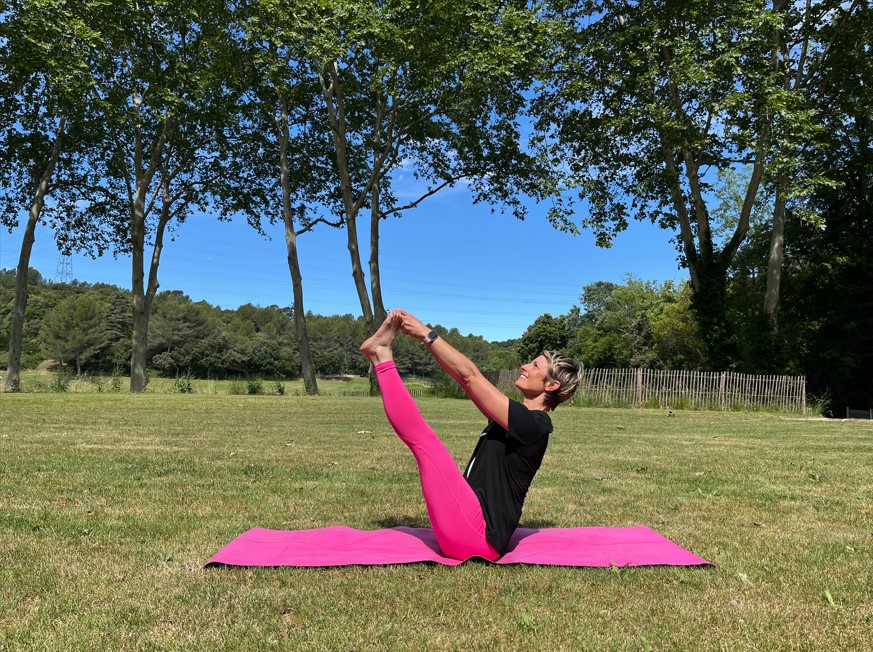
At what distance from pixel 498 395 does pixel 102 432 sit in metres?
8.98

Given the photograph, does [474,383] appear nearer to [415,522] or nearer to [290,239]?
[415,522]

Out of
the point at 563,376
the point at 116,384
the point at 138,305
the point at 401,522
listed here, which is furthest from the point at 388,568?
the point at 138,305

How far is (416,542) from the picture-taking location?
408 cm

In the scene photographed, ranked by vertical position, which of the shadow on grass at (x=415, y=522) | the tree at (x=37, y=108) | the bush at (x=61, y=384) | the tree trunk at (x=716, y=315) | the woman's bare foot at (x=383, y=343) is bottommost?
the shadow on grass at (x=415, y=522)

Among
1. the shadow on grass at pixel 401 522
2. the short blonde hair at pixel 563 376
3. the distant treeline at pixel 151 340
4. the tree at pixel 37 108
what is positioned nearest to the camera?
the short blonde hair at pixel 563 376

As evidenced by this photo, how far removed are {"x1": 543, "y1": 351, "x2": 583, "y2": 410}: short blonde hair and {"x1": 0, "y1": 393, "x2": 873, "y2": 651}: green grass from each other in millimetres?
1038

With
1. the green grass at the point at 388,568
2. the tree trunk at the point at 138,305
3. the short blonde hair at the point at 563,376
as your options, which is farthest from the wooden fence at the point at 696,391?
the short blonde hair at the point at 563,376

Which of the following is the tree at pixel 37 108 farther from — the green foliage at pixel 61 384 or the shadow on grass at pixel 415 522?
the shadow on grass at pixel 415 522

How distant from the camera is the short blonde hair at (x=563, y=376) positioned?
12.7 feet

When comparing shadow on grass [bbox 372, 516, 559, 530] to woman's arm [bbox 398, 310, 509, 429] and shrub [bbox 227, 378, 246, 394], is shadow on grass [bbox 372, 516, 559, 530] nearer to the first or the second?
woman's arm [bbox 398, 310, 509, 429]

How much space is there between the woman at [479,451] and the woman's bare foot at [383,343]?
0.02 metres

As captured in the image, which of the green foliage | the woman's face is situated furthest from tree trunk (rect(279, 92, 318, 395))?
the woman's face

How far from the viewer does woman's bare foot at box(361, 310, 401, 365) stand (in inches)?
155

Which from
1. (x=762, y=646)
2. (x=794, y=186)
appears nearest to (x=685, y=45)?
(x=794, y=186)
